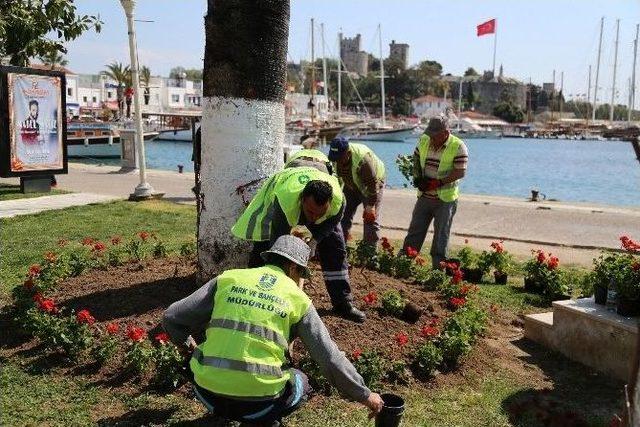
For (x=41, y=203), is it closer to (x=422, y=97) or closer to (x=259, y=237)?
(x=259, y=237)

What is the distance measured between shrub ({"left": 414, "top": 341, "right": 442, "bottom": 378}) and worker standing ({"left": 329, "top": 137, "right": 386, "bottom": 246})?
316 cm

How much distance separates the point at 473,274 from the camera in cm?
852

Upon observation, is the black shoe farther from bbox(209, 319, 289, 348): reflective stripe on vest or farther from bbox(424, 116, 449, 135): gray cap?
bbox(424, 116, 449, 135): gray cap

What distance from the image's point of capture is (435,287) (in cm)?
736

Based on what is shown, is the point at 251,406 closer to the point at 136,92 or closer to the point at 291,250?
the point at 291,250

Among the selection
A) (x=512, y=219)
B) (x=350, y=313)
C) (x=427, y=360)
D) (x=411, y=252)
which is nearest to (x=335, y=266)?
(x=350, y=313)

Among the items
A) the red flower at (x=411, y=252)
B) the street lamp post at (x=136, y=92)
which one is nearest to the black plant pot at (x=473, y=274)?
the red flower at (x=411, y=252)

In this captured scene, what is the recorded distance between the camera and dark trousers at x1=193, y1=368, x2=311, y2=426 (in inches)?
138

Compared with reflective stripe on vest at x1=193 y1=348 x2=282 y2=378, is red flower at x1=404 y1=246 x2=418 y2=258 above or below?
below

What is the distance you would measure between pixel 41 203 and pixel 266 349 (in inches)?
464

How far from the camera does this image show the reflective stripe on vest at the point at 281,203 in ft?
15.9

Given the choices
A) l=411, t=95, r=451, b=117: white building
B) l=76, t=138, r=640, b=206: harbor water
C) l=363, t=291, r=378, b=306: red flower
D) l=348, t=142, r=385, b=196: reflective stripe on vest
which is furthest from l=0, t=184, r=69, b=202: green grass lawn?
l=411, t=95, r=451, b=117: white building

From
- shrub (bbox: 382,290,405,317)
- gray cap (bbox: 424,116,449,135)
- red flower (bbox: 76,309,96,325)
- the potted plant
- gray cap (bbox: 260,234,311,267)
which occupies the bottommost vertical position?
the potted plant

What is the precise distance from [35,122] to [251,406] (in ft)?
45.1
